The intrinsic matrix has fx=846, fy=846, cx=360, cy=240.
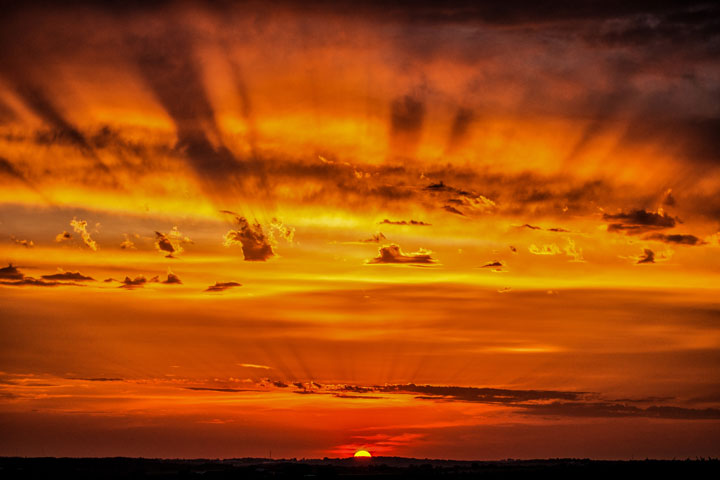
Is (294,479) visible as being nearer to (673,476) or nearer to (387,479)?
(387,479)

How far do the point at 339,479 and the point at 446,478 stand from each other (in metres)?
20.3

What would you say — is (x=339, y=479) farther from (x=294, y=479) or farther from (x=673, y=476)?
(x=673, y=476)

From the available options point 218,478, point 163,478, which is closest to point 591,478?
point 218,478

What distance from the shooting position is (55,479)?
518 feet

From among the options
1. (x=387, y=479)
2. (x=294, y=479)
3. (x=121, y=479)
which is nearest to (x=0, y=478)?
(x=121, y=479)

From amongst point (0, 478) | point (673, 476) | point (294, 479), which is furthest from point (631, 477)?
point (0, 478)

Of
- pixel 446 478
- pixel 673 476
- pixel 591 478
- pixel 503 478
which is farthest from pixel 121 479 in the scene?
pixel 673 476

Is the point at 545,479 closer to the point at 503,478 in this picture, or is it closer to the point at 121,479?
the point at 503,478

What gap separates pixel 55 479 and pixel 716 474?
415 feet

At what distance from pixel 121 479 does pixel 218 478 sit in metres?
18.4

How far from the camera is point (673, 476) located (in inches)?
6398

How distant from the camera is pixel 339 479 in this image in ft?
525

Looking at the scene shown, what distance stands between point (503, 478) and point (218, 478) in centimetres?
5566

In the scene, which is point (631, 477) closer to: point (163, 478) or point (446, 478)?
point (446, 478)
